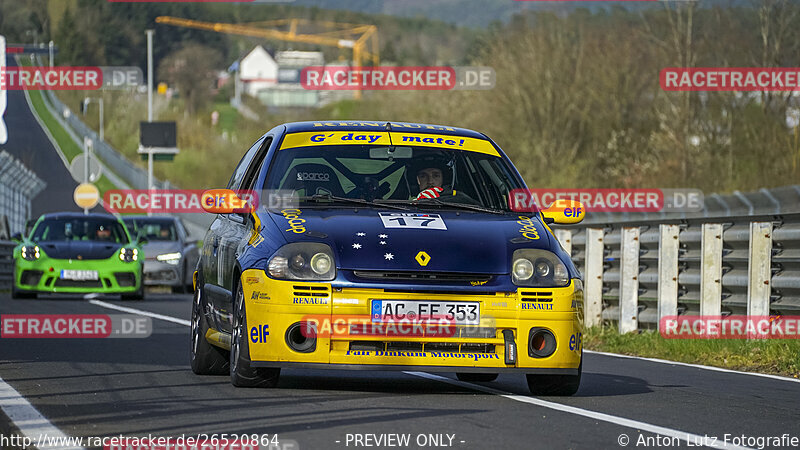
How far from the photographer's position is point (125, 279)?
2381 centimetres

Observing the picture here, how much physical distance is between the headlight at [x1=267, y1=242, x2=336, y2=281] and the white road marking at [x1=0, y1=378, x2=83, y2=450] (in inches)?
60.0

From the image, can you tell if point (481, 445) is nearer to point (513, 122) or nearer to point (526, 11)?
point (513, 122)

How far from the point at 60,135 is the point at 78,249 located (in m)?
84.4

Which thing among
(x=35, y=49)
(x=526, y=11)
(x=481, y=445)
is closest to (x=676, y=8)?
(x=526, y=11)

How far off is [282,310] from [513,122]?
41638 millimetres

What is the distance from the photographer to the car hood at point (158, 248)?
93.1 feet

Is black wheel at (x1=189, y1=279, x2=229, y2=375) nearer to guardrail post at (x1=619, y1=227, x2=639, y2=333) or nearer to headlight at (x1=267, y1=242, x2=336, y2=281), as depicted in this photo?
headlight at (x1=267, y1=242, x2=336, y2=281)

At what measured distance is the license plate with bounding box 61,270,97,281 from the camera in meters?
23.3

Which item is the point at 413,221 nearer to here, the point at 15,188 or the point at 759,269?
the point at 759,269

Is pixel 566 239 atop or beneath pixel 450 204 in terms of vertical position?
beneath

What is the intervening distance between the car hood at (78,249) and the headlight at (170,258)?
13.9 feet
